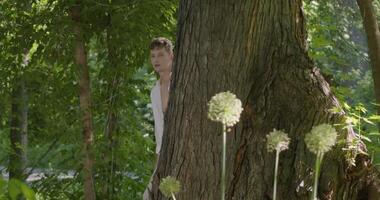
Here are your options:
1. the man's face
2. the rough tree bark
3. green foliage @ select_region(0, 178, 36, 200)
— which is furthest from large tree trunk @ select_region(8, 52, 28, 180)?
green foliage @ select_region(0, 178, 36, 200)

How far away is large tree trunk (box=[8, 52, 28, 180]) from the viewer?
5699 mm

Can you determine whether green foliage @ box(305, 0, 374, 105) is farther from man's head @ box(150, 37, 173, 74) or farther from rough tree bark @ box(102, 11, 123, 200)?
rough tree bark @ box(102, 11, 123, 200)

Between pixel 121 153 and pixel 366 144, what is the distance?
2.48 m

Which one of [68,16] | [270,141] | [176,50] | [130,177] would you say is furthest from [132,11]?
[270,141]

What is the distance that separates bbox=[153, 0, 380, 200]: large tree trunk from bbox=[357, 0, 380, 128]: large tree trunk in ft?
4.17

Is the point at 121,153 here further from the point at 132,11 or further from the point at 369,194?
the point at 369,194

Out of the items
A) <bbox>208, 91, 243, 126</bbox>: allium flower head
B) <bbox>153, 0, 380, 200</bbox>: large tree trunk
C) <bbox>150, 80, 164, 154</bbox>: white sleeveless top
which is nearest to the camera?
<bbox>208, 91, 243, 126</bbox>: allium flower head

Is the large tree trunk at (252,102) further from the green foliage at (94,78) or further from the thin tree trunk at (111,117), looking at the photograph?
the thin tree trunk at (111,117)

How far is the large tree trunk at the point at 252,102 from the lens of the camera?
10.2 feet

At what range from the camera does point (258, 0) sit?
3.17 m

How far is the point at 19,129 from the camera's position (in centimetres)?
691

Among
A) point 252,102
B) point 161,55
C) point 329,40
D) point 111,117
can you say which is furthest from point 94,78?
point 252,102

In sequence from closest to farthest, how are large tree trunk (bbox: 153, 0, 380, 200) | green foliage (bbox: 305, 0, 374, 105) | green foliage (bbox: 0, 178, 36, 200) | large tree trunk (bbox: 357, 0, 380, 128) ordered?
green foliage (bbox: 0, 178, 36, 200), large tree trunk (bbox: 153, 0, 380, 200), large tree trunk (bbox: 357, 0, 380, 128), green foliage (bbox: 305, 0, 374, 105)

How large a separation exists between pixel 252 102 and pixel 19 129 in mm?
4348
